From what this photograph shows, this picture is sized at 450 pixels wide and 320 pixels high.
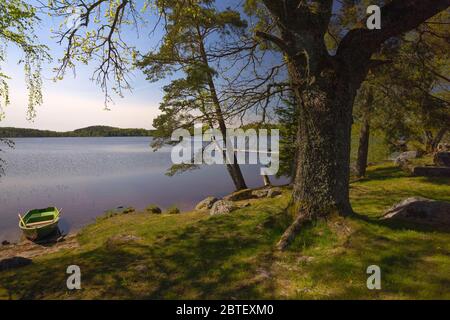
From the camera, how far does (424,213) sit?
754 cm

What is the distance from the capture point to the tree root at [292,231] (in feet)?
23.0

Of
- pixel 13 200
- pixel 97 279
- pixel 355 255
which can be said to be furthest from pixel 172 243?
pixel 13 200

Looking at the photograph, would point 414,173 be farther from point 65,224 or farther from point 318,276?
point 65,224

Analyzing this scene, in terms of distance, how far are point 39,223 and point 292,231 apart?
18643 millimetres

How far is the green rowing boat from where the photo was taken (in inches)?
696

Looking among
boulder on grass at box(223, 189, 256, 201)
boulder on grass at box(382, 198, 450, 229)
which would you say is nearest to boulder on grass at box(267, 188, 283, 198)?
boulder on grass at box(223, 189, 256, 201)

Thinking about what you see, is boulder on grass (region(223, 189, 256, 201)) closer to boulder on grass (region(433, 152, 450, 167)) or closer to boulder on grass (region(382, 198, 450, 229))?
A: boulder on grass (region(382, 198, 450, 229))

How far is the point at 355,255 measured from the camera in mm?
6062

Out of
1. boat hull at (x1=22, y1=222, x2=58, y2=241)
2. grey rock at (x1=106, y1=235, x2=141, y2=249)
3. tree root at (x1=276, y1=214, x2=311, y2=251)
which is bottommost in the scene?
boat hull at (x1=22, y1=222, x2=58, y2=241)

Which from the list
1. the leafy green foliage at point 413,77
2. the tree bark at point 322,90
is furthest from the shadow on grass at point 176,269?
the leafy green foliage at point 413,77

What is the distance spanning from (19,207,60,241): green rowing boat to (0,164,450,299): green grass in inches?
447

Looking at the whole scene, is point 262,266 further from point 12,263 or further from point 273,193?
point 273,193

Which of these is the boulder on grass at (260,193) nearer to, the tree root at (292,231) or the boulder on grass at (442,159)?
the tree root at (292,231)
